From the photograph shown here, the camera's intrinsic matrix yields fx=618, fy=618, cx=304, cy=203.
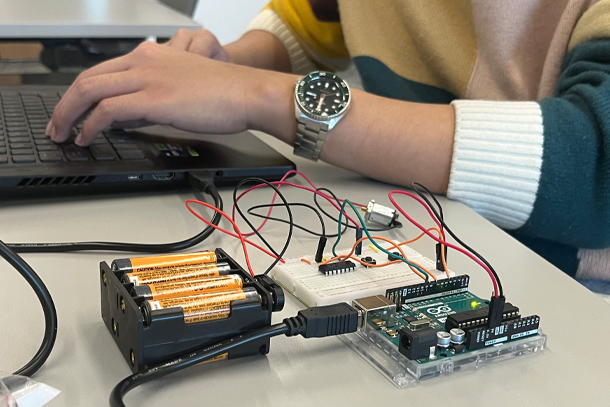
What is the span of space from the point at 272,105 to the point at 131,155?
0.61 feet

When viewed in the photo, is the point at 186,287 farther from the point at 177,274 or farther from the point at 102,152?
the point at 102,152

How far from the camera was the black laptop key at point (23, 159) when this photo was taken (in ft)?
2.14

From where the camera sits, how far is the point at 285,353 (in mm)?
406

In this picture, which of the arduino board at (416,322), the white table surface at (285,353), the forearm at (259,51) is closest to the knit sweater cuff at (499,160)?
the white table surface at (285,353)

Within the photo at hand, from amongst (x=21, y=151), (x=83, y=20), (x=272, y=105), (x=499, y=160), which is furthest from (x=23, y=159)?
(x=83, y=20)

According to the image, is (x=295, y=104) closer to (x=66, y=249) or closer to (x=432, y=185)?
(x=432, y=185)

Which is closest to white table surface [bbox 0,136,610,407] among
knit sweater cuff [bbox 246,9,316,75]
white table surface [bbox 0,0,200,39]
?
white table surface [bbox 0,0,200,39]

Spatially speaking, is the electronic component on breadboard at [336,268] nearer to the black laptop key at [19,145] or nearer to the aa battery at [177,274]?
the aa battery at [177,274]

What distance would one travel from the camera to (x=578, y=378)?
15.9 inches

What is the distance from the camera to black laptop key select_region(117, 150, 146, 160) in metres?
0.70

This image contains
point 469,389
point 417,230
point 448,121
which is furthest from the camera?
point 448,121

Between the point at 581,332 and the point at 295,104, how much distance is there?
0.43m

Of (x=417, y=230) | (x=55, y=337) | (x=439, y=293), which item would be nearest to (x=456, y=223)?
(x=417, y=230)

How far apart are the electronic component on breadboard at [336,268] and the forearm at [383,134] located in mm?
261
